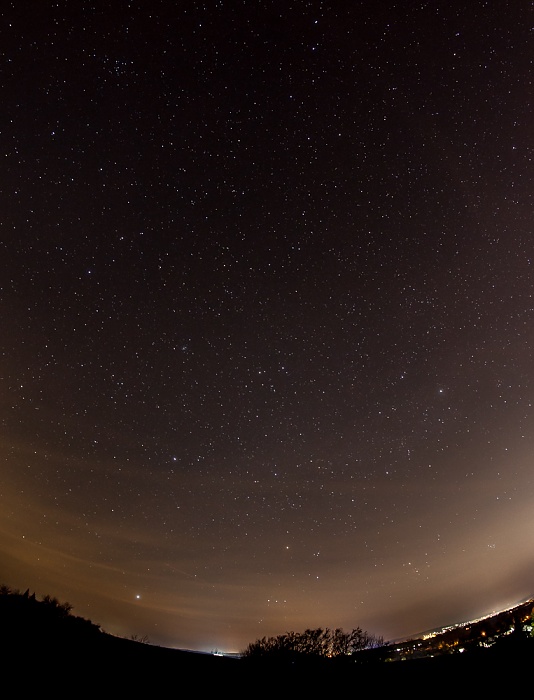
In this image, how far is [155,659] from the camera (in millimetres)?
10438

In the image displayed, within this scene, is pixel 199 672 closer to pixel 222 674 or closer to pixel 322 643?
pixel 222 674

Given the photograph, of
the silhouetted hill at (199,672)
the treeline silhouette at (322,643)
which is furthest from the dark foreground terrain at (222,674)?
the treeline silhouette at (322,643)

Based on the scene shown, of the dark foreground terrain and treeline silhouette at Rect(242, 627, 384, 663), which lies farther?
treeline silhouette at Rect(242, 627, 384, 663)

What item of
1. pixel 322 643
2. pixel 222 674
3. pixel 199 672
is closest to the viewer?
pixel 199 672

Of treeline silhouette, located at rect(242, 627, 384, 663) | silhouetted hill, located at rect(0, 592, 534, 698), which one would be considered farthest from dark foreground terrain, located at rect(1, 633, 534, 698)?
treeline silhouette, located at rect(242, 627, 384, 663)

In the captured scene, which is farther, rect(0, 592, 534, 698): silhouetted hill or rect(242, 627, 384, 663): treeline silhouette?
rect(242, 627, 384, 663): treeline silhouette

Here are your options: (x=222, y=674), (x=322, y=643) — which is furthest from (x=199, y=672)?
(x=322, y=643)

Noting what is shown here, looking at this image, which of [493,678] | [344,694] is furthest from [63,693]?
[493,678]

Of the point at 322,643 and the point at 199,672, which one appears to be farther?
the point at 322,643

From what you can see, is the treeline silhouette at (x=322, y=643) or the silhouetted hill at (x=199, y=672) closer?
the silhouetted hill at (x=199, y=672)

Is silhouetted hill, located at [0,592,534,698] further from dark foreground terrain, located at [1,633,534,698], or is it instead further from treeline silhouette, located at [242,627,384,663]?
treeline silhouette, located at [242,627,384,663]

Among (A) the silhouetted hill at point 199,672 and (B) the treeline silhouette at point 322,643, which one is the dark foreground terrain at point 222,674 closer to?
(A) the silhouetted hill at point 199,672

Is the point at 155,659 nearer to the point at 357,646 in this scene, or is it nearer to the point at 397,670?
the point at 397,670

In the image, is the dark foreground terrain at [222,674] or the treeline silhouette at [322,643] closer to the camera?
the dark foreground terrain at [222,674]
